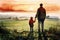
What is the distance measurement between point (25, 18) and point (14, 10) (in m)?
0.13

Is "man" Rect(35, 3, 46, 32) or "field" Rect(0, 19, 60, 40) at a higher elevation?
"man" Rect(35, 3, 46, 32)

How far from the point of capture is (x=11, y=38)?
1793 millimetres

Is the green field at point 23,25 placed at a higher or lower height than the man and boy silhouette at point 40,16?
lower

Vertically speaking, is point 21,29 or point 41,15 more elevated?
point 41,15

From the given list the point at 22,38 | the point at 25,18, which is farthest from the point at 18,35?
the point at 25,18

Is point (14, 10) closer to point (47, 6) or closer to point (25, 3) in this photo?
point (25, 3)

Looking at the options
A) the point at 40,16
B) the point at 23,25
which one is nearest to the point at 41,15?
the point at 40,16

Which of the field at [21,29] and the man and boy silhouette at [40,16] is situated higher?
the man and boy silhouette at [40,16]

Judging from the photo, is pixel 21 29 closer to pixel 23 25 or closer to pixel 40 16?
pixel 23 25

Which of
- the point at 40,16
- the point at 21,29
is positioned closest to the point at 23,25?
the point at 21,29

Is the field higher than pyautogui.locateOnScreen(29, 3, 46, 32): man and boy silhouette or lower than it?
lower

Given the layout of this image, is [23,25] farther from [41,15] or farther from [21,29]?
[41,15]

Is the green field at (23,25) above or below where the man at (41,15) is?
below

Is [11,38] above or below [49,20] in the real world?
below
